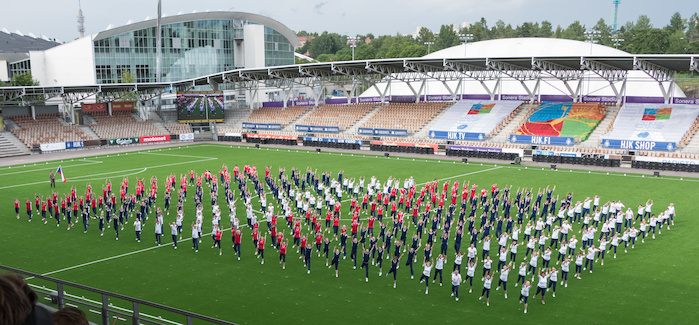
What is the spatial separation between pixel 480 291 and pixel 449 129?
37299 mm

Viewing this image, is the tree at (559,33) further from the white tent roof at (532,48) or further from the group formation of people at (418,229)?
the group formation of people at (418,229)

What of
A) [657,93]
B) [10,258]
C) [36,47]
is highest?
[36,47]

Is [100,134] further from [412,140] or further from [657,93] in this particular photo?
[657,93]

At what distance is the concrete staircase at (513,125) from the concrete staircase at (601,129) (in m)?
6.32

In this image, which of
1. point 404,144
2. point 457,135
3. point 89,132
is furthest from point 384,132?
point 89,132

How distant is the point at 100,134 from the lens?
6056 cm

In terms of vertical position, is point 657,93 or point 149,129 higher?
point 657,93

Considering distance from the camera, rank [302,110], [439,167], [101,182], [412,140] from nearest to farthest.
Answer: [101,182] → [439,167] → [412,140] → [302,110]

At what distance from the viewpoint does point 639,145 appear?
42844mm

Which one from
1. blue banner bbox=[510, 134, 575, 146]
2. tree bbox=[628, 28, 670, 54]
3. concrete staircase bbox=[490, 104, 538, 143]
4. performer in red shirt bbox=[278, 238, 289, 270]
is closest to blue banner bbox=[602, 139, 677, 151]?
blue banner bbox=[510, 134, 575, 146]

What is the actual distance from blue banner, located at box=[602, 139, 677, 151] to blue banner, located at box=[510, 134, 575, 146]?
2.62 meters

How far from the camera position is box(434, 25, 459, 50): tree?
131 meters

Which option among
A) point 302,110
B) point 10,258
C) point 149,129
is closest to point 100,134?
point 149,129

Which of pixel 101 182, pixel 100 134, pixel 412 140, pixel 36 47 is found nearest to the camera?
pixel 101 182
